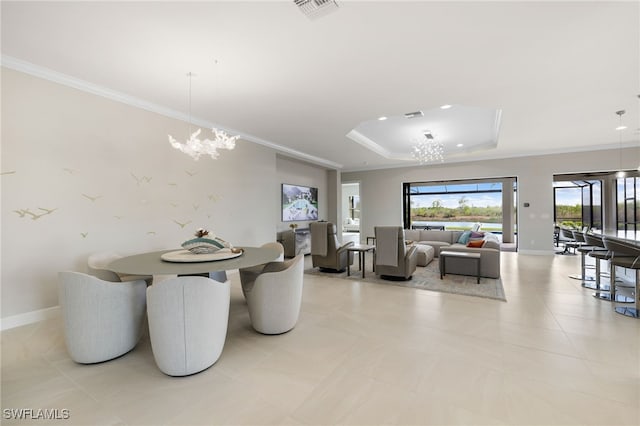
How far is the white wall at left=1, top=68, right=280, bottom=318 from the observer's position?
9.60ft

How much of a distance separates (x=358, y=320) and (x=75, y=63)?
4.23m

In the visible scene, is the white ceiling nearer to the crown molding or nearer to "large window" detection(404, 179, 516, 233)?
the crown molding

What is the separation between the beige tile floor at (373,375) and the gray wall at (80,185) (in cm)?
73

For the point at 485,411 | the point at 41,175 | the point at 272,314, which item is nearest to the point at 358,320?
the point at 272,314

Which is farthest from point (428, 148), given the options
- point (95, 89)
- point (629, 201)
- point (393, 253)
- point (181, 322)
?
point (181, 322)

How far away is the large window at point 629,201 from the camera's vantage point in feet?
19.1

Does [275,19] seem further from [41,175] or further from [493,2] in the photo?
[41,175]

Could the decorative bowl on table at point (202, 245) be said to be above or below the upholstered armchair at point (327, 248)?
above

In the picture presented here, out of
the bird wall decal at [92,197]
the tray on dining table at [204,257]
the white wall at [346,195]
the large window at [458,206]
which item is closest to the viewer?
the tray on dining table at [204,257]

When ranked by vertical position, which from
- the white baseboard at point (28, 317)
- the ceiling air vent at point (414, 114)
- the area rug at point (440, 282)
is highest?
the ceiling air vent at point (414, 114)

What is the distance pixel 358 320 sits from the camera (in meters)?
3.16

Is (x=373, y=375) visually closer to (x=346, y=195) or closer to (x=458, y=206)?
(x=458, y=206)

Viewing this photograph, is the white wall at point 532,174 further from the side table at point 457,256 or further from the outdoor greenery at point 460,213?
the side table at point 457,256

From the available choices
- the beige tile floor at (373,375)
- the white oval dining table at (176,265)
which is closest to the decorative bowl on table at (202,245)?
the white oval dining table at (176,265)
